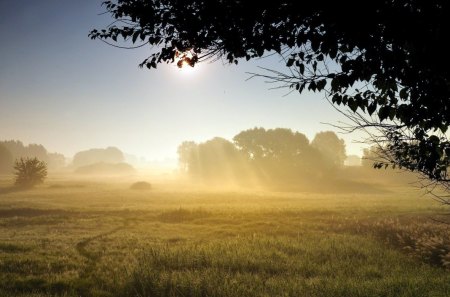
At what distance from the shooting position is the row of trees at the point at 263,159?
9644 centimetres

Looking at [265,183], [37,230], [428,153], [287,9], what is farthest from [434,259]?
[265,183]

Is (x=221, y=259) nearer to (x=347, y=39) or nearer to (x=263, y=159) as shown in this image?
(x=347, y=39)

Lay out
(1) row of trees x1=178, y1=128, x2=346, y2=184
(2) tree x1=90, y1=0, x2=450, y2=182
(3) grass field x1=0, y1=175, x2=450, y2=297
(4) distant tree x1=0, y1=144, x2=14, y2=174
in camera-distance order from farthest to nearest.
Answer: (4) distant tree x1=0, y1=144, x2=14, y2=174, (1) row of trees x1=178, y1=128, x2=346, y2=184, (3) grass field x1=0, y1=175, x2=450, y2=297, (2) tree x1=90, y1=0, x2=450, y2=182

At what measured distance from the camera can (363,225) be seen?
23531 mm

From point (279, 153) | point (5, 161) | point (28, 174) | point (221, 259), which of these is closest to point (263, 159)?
point (279, 153)

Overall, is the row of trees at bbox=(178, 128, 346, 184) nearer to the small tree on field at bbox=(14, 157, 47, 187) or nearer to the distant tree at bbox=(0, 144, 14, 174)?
the small tree on field at bbox=(14, 157, 47, 187)

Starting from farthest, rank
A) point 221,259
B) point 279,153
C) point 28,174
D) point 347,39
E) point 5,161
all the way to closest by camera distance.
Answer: point 5,161, point 279,153, point 28,174, point 221,259, point 347,39

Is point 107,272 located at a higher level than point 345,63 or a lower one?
lower

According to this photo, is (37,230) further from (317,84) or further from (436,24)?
(436,24)

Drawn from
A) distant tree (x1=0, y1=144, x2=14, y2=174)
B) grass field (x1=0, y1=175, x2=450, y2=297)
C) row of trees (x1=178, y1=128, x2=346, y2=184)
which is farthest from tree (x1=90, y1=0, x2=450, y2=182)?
distant tree (x1=0, y1=144, x2=14, y2=174)

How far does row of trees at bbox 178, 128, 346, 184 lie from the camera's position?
96438 millimetres

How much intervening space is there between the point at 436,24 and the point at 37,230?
80.5ft

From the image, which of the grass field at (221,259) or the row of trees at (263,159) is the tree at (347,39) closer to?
the grass field at (221,259)

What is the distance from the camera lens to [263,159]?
337ft
